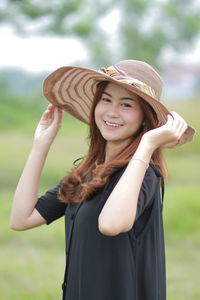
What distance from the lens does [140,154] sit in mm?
2498

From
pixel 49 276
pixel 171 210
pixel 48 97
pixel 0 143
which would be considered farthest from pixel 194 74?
pixel 48 97

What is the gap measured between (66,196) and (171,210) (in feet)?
20.9

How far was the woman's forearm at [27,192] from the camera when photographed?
289cm

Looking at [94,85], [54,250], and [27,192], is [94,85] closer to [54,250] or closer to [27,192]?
[27,192]

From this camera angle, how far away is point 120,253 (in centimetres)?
252

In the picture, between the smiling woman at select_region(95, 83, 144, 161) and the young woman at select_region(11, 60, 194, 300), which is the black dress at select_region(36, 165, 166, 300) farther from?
the smiling woman at select_region(95, 83, 144, 161)

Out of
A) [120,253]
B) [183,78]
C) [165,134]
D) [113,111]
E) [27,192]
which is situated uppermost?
[183,78]

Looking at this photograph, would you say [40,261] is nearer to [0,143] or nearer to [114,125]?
[114,125]

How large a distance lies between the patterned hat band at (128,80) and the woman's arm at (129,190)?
0.16m

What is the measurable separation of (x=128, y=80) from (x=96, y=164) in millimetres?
303

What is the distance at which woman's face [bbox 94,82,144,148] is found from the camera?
268 cm

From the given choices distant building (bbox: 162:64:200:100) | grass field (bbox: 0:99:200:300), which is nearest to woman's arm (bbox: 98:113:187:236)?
grass field (bbox: 0:99:200:300)

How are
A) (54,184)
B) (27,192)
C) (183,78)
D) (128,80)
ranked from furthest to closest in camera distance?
(183,78) → (54,184) → (27,192) → (128,80)

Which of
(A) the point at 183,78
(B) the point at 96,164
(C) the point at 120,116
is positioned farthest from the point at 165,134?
(A) the point at 183,78
